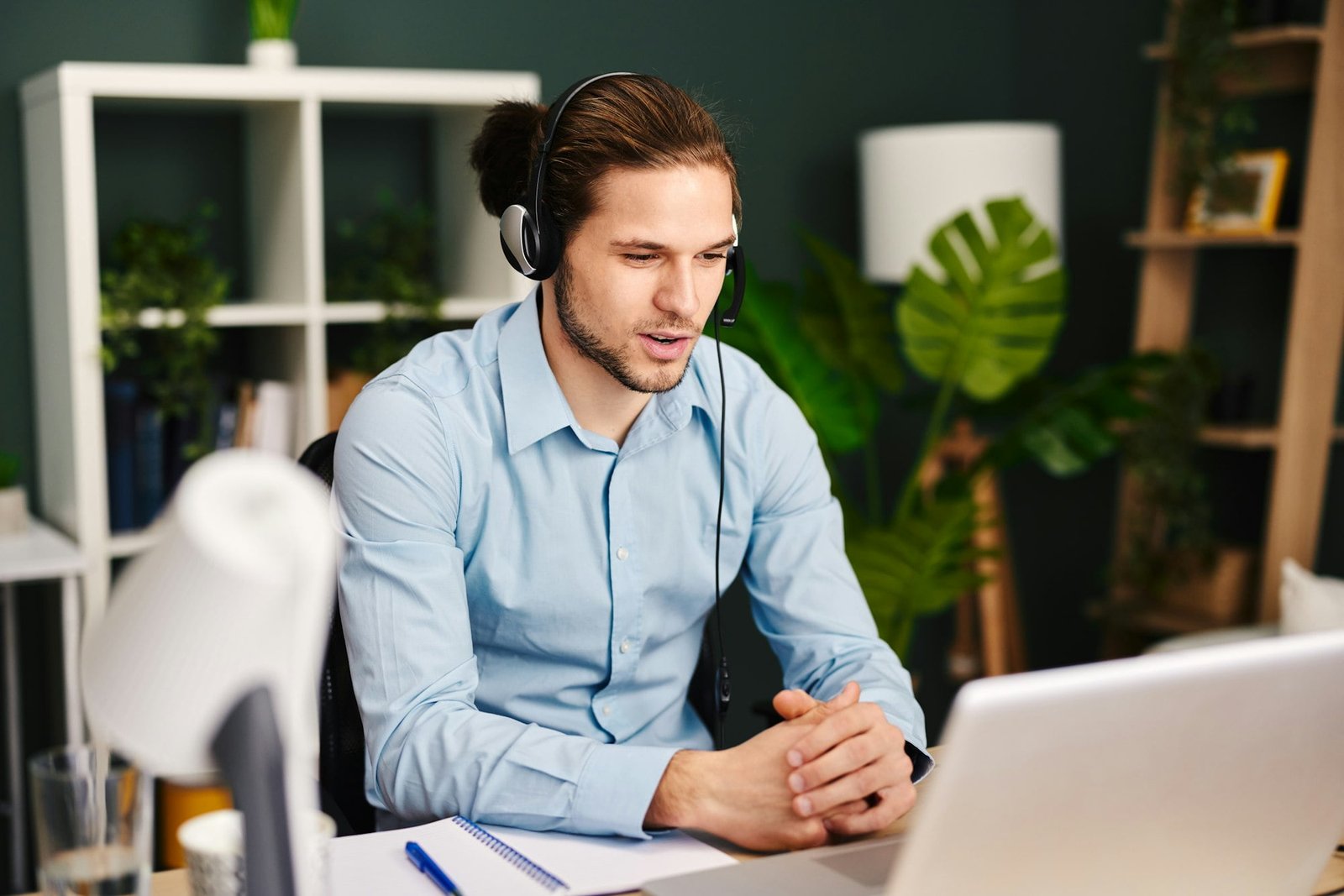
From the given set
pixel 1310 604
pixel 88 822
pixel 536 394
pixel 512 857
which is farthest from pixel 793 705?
pixel 1310 604

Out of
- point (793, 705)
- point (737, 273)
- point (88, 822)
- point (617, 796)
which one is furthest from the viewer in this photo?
point (737, 273)

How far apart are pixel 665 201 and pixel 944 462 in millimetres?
2246

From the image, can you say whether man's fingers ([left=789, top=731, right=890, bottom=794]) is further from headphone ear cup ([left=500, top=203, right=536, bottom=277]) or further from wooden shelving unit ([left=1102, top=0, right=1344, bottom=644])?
wooden shelving unit ([left=1102, top=0, right=1344, bottom=644])

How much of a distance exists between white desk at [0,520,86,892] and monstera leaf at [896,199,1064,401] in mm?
1653

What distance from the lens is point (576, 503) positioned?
153 cm

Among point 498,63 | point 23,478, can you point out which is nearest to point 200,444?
point 23,478

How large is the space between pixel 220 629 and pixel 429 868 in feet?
1.79

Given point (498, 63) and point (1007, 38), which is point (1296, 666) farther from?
point (1007, 38)

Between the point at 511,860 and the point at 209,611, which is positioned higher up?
the point at 209,611

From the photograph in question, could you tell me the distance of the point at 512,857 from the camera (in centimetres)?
112

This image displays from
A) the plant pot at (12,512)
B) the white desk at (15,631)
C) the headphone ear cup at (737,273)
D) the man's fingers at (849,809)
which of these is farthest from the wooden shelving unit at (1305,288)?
the plant pot at (12,512)

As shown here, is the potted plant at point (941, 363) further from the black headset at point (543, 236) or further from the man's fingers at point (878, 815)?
the man's fingers at point (878, 815)

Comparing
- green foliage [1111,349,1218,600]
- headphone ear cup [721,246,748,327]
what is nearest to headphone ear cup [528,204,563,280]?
headphone ear cup [721,246,748,327]

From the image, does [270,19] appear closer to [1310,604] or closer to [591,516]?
[591,516]
